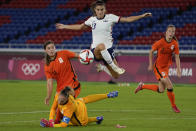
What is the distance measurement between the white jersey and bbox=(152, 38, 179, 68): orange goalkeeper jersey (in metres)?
2.39

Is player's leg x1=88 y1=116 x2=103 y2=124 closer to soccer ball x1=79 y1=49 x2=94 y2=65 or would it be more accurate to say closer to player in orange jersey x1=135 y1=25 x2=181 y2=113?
soccer ball x1=79 y1=49 x2=94 y2=65

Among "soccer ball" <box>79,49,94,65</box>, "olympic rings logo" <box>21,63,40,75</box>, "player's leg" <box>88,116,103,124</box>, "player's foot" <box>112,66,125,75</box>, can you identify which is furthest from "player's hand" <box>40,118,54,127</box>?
"olympic rings logo" <box>21,63,40,75</box>

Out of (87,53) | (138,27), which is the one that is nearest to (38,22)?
(138,27)

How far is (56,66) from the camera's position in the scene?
9844 millimetres

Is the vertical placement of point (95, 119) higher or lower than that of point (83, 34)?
lower

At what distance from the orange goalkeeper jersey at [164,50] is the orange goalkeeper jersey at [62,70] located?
3626mm

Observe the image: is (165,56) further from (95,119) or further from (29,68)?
(29,68)

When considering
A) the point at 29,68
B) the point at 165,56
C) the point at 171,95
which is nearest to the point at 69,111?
the point at 171,95

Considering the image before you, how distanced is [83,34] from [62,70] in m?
21.4

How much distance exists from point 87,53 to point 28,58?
55.9 feet

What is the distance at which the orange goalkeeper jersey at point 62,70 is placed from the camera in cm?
984

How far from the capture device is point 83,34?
102 ft

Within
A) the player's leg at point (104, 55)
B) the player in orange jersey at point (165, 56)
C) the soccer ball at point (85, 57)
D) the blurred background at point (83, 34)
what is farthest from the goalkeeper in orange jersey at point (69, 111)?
the blurred background at point (83, 34)

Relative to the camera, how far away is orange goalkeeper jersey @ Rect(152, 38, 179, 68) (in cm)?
1280
